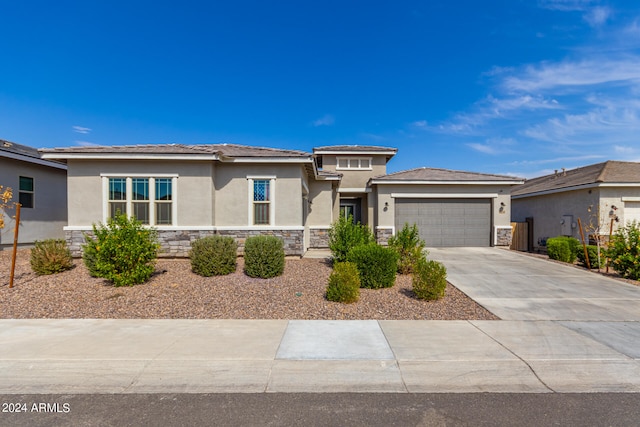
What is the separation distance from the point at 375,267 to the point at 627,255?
812 centimetres

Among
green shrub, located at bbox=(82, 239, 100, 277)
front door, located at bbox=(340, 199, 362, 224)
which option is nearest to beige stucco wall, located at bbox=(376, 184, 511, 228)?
front door, located at bbox=(340, 199, 362, 224)

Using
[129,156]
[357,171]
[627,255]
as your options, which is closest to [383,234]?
[357,171]

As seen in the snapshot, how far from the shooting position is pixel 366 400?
3.44 metres

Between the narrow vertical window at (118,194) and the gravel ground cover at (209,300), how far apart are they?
2924 mm

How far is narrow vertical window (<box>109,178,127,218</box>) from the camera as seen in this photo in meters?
11.4

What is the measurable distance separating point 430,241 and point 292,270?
8971 mm

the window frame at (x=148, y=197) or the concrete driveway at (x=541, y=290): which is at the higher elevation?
the window frame at (x=148, y=197)

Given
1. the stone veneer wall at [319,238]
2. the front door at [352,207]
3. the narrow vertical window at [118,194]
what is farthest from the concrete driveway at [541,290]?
the narrow vertical window at [118,194]

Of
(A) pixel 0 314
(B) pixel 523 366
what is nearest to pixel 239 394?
(B) pixel 523 366

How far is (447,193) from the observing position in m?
16.2

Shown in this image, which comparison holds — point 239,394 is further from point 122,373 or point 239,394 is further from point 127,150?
point 127,150

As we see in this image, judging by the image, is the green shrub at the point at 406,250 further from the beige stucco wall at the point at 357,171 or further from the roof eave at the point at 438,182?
the beige stucco wall at the point at 357,171

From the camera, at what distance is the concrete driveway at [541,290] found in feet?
21.0

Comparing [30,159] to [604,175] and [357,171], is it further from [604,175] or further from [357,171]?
[604,175]
